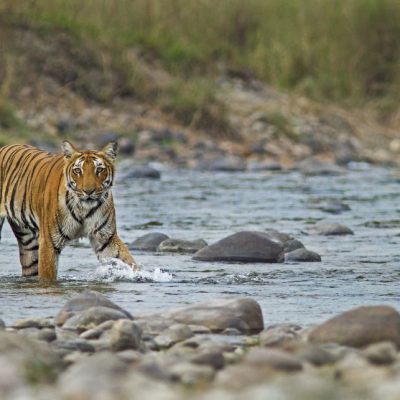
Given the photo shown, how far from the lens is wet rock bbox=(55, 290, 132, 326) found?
23.0 feet

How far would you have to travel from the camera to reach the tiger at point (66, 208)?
8.69 m

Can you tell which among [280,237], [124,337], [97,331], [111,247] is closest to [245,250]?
[280,237]

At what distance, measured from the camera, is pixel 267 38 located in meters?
27.8

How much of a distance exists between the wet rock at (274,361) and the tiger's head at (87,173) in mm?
3782

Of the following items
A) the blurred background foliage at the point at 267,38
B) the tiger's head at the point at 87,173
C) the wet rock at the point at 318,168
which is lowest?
the wet rock at the point at 318,168

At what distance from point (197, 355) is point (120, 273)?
372cm

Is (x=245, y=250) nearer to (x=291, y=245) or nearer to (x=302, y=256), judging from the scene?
(x=302, y=256)

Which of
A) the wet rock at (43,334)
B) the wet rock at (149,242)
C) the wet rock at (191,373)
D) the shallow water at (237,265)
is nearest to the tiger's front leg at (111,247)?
the shallow water at (237,265)

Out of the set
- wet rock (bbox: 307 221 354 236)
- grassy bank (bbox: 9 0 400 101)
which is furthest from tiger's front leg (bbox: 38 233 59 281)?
grassy bank (bbox: 9 0 400 101)

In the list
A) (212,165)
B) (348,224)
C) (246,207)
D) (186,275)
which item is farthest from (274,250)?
(212,165)

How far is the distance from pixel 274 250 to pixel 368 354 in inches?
191

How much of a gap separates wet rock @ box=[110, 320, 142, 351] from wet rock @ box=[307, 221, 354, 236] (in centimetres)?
637

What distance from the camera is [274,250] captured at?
1020 cm

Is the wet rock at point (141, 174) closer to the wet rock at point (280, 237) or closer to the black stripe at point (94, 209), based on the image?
the wet rock at point (280, 237)
